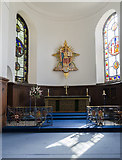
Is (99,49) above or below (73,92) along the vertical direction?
above

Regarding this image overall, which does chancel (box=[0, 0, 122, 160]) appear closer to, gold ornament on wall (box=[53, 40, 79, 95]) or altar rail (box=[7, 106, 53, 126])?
gold ornament on wall (box=[53, 40, 79, 95])

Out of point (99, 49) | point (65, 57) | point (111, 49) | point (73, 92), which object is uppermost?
point (99, 49)

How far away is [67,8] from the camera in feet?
39.8

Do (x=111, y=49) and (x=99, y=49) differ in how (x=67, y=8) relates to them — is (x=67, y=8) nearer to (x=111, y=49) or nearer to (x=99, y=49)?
(x=99, y=49)

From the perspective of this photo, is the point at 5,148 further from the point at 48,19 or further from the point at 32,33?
the point at 48,19

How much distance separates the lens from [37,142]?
5.26 meters

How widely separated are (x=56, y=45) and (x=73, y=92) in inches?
154

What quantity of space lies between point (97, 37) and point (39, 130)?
8.67 meters

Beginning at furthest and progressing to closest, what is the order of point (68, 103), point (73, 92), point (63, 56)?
point (63, 56) < point (73, 92) < point (68, 103)

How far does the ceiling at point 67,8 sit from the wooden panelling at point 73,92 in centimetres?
556

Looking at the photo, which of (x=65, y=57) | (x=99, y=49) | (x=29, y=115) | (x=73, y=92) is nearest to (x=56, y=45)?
(x=65, y=57)

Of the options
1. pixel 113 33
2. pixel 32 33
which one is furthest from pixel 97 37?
pixel 32 33

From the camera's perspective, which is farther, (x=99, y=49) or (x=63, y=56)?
(x=63, y=56)

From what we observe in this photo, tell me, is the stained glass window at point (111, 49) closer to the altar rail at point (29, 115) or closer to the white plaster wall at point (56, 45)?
the white plaster wall at point (56, 45)
